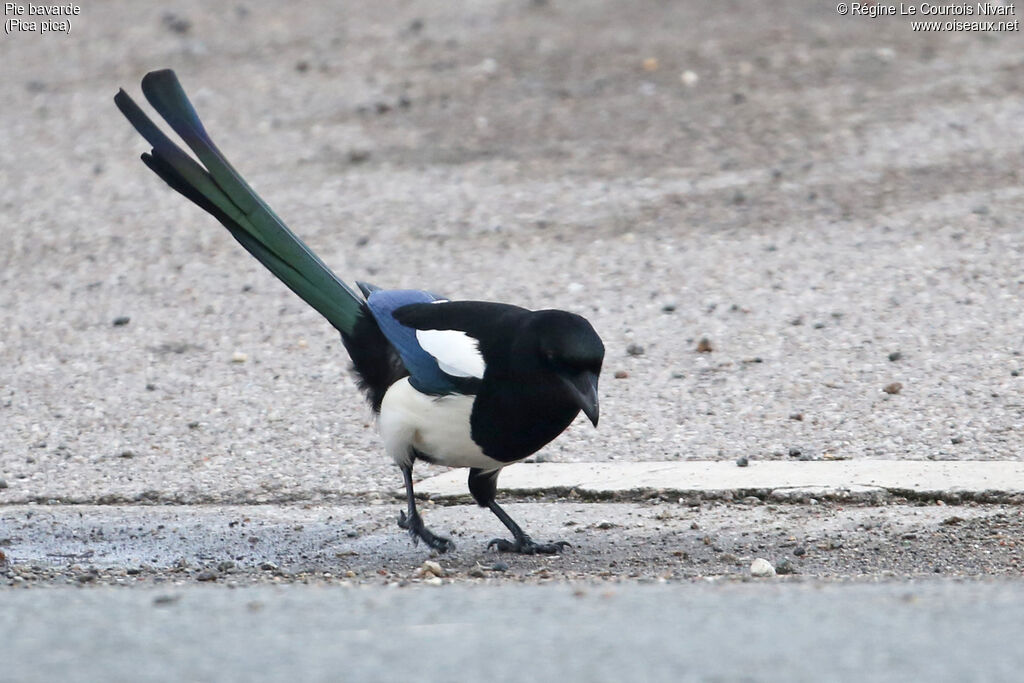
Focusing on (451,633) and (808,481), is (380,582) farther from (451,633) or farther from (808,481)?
(808,481)

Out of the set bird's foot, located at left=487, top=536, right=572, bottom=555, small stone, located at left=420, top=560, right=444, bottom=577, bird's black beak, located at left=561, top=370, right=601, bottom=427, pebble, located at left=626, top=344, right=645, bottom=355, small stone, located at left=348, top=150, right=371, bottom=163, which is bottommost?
bird's foot, located at left=487, top=536, right=572, bottom=555

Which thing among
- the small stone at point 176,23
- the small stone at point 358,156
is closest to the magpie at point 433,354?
the small stone at point 358,156

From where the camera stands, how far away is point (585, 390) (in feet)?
13.4

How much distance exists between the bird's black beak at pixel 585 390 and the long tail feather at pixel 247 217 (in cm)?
98

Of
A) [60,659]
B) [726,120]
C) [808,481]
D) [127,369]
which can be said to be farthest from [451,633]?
[726,120]

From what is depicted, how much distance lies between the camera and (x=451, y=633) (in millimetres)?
2977

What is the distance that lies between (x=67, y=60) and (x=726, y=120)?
5348 millimetres

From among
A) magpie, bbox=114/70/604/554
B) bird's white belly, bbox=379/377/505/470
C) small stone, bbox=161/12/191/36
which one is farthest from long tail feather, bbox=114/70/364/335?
small stone, bbox=161/12/191/36

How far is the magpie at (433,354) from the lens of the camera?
4.16 meters

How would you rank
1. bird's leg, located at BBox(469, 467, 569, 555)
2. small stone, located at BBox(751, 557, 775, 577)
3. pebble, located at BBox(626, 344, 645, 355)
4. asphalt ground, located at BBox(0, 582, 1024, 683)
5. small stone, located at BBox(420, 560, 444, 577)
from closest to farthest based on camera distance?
asphalt ground, located at BBox(0, 582, 1024, 683)
small stone, located at BBox(751, 557, 775, 577)
small stone, located at BBox(420, 560, 444, 577)
bird's leg, located at BBox(469, 467, 569, 555)
pebble, located at BBox(626, 344, 645, 355)

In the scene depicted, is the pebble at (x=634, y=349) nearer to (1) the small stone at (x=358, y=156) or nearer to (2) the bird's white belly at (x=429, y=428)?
(2) the bird's white belly at (x=429, y=428)

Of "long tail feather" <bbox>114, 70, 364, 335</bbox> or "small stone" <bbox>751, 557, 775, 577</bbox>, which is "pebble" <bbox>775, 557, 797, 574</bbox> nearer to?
"small stone" <bbox>751, 557, 775, 577</bbox>

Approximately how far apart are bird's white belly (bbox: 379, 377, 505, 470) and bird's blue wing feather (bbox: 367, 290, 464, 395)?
3cm

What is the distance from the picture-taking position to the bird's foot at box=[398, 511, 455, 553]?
4430mm
